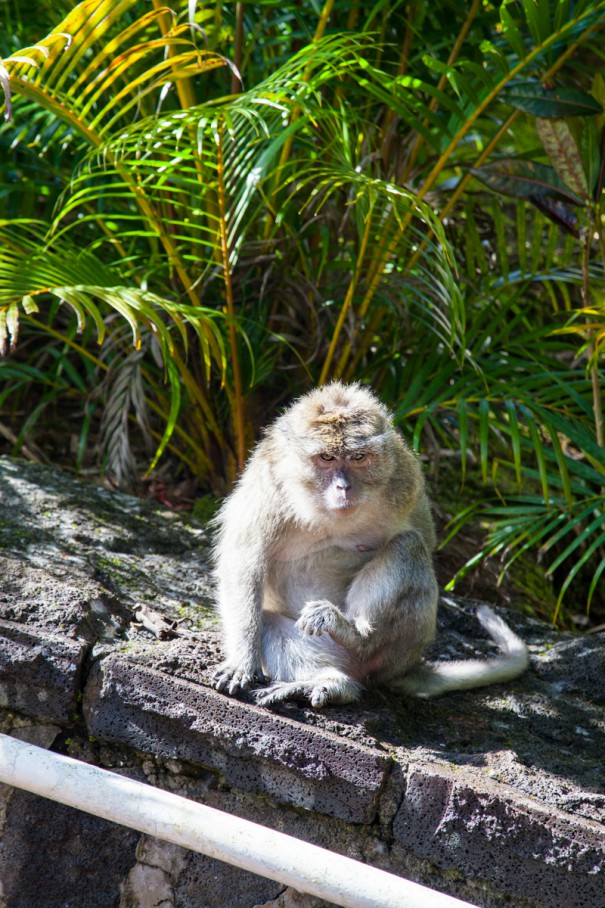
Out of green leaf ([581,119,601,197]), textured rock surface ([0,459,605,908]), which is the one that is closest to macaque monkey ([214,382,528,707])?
textured rock surface ([0,459,605,908])

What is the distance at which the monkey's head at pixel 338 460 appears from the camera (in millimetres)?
3225

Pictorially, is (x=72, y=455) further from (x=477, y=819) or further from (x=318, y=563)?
(x=477, y=819)

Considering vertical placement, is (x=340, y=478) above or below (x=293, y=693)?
above

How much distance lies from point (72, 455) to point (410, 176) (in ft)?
8.14

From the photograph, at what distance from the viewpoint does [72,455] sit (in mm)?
5809

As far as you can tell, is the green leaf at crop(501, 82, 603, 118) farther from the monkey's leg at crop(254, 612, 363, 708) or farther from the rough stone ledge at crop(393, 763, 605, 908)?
the rough stone ledge at crop(393, 763, 605, 908)

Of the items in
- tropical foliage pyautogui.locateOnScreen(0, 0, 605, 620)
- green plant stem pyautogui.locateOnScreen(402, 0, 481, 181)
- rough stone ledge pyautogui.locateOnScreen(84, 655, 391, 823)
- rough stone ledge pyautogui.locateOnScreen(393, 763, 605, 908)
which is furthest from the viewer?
green plant stem pyautogui.locateOnScreen(402, 0, 481, 181)

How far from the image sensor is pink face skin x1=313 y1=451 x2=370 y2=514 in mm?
3176

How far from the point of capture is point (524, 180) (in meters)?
4.28

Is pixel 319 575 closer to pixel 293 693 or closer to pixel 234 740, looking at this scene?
pixel 293 693

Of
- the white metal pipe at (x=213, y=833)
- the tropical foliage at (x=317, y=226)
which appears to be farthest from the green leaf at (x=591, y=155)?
the white metal pipe at (x=213, y=833)

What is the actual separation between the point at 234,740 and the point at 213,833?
411mm

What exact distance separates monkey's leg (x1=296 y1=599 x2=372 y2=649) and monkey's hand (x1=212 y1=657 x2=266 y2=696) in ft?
0.62

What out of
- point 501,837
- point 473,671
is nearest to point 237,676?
point 501,837
